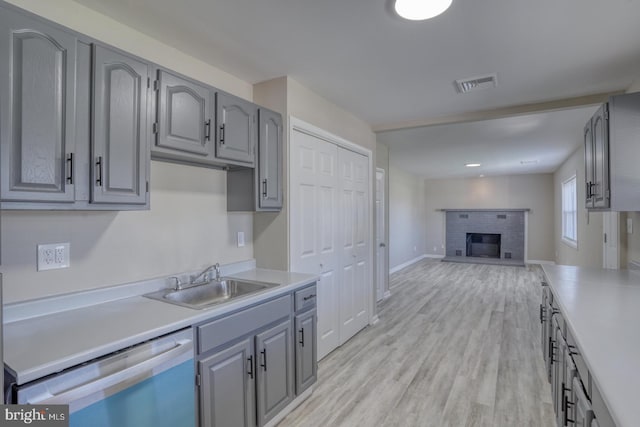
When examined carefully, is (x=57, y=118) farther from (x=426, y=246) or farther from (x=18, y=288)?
(x=426, y=246)

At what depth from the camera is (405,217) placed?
27.9ft

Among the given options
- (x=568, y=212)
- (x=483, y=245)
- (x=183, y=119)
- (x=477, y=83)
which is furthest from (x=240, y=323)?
(x=483, y=245)

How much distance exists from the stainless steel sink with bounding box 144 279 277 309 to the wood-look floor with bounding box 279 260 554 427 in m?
0.92

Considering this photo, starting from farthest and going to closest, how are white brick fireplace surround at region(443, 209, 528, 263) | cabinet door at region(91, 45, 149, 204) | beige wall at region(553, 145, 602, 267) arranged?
white brick fireplace surround at region(443, 209, 528, 263)
beige wall at region(553, 145, 602, 267)
cabinet door at region(91, 45, 149, 204)

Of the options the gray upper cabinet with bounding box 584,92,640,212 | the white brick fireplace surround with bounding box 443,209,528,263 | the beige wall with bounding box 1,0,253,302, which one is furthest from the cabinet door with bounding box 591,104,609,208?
the white brick fireplace surround with bounding box 443,209,528,263

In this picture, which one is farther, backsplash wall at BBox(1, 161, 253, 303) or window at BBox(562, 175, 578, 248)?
window at BBox(562, 175, 578, 248)

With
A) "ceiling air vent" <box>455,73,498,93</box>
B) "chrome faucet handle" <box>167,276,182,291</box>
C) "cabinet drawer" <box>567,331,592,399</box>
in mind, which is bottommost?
"cabinet drawer" <box>567,331,592,399</box>

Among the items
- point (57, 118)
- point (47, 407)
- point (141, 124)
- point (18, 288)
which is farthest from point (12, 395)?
point (141, 124)

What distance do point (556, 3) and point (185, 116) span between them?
210 centimetres

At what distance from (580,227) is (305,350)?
5.45 metres

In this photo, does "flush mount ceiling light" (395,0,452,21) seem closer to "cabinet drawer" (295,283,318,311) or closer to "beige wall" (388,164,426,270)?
"cabinet drawer" (295,283,318,311)

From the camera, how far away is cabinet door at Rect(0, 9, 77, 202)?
4.11 ft

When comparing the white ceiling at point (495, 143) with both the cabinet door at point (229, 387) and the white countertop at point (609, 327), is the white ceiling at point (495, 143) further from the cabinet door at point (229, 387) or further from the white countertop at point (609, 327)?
the cabinet door at point (229, 387)

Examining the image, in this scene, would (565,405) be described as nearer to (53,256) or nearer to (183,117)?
(183,117)
